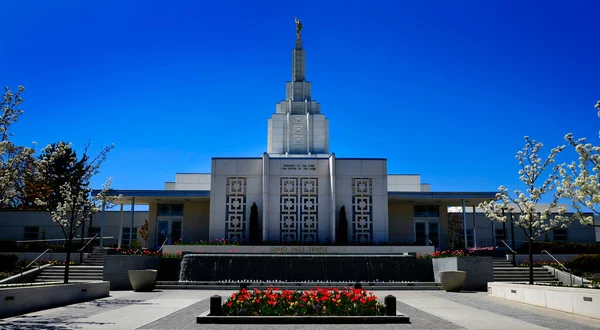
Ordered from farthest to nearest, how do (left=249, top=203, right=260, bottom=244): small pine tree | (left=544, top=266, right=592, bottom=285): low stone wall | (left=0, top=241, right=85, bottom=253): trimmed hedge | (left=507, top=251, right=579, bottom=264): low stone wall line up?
1. (left=249, top=203, right=260, bottom=244): small pine tree
2. (left=0, top=241, right=85, bottom=253): trimmed hedge
3. (left=507, top=251, right=579, bottom=264): low stone wall
4. (left=544, top=266, right=592, bottom=285): low stone wall

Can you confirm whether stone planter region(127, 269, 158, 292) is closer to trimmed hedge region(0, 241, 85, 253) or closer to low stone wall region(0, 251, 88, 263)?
low stone wall region(0, 251, 88, 263)

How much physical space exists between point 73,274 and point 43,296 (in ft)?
34.2

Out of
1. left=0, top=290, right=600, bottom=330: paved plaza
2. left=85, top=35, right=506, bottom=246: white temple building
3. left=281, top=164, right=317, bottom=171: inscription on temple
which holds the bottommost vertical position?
left=0, top=290, right=600, bottom=330: paved plaza

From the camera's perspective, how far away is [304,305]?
497 inches

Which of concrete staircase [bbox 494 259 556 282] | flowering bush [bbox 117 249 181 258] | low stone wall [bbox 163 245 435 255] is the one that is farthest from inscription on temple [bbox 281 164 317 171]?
concrete staircase [bbox 494 259 556 282]

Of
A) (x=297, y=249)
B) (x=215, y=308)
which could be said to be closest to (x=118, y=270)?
(x=297, y=249)

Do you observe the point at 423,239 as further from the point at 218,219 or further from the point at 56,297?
the point at 56,297

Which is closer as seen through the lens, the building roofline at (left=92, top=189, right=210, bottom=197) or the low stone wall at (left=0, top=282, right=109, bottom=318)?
→ the low stone wall at (left=0, top=282, right=109, bottom=318)

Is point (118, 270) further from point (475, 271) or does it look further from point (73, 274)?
point (475, 271)

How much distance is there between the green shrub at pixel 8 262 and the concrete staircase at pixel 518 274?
22463mm

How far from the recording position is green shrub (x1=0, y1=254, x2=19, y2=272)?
25.1 metres

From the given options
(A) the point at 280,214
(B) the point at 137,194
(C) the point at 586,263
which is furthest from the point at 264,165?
(C) the point at 586,263

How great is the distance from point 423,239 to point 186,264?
17.8m

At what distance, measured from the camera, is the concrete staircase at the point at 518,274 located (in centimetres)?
2455
